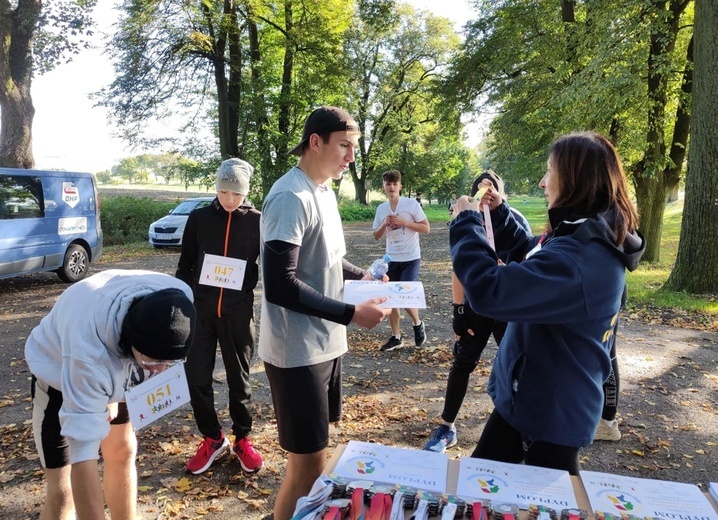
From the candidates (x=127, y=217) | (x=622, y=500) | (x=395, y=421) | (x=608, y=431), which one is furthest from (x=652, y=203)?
(x=127, y=217)

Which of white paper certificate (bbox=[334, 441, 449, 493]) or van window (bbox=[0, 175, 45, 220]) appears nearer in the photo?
white paper certificate (bbox=[334, 441, 449, 493])

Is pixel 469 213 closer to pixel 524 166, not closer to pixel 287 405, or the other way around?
pixel 287 405

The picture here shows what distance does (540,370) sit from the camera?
1769mm

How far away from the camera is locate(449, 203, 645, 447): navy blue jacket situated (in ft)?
5.10

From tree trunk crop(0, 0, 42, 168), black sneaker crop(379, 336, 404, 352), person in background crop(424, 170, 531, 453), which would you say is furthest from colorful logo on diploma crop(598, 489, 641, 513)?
tree trunk crop(0, 0, 42, 168)

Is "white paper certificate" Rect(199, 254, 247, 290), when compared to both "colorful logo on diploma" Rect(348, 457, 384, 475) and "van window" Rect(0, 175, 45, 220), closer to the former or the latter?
"colorful logo on diploma" Rect(348, 457, 384, 475)

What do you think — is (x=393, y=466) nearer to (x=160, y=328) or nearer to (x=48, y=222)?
(x=160, y=328)

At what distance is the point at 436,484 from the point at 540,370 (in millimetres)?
596

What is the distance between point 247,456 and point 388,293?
5.92 feet

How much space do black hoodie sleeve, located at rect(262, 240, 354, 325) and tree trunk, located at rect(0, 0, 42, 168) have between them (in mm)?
13519

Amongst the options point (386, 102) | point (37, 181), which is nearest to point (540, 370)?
point (37, 181)

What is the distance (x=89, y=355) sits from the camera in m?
1.65

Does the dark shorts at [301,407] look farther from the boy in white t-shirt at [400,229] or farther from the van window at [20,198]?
the van window at [20,198]

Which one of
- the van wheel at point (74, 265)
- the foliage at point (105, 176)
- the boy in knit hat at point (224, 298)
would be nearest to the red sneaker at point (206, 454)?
the boy in knit hat at point (224, 298)
